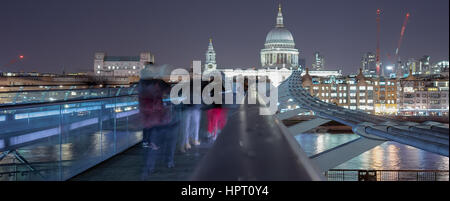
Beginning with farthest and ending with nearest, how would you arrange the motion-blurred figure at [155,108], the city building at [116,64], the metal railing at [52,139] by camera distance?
1. the city building at [116,64]
2. the motion-blurred figure at [155,108]
3. the metal railing at [52,139]

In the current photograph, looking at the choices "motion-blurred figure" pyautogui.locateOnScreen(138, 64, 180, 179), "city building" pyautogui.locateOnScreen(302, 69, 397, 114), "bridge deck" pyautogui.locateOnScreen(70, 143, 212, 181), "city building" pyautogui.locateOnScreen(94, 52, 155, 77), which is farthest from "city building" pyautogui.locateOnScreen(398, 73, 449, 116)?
"city building" pyautogui.locateOnScreen(94, 52, 155, 77)

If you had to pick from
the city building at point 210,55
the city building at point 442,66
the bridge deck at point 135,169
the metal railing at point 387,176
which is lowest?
the metal railing at point 387,176

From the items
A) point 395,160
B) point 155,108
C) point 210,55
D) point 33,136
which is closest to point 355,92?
point 210,55

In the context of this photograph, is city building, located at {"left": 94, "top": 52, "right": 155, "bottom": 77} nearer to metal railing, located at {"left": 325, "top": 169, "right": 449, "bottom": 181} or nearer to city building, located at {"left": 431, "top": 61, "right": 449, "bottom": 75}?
metal railing, located at {"left": 325, "top": 169, "right": 449, "bottom": 181}

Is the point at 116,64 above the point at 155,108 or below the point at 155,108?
above

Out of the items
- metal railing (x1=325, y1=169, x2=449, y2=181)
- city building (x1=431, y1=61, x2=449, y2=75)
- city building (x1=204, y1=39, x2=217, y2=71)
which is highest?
city building (x1=204, y1=39, x2=217, y2=71)

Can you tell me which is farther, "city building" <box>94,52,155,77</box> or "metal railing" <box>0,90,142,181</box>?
"city building" <box>94,52,155,77</box>

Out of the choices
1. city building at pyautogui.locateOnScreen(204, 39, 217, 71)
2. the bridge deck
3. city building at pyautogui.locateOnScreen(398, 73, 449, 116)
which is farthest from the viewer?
city building at pyautogui.locateOnScreen(204, 39, 217, 71)

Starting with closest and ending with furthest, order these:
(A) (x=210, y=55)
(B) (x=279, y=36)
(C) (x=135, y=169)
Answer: (C) (x=135, y=169), (B) (x=279, y=36), (A) (x=210, y=55)

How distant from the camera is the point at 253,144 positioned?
68.7 inches

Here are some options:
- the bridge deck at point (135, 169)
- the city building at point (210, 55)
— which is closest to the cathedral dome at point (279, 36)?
the city building at point (210, 55)

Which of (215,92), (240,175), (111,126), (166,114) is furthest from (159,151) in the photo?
(240,175)

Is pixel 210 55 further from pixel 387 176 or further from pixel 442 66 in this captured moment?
pixel 442 66

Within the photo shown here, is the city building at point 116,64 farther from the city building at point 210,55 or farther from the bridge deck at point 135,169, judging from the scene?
the bridge deck at point 135,169
